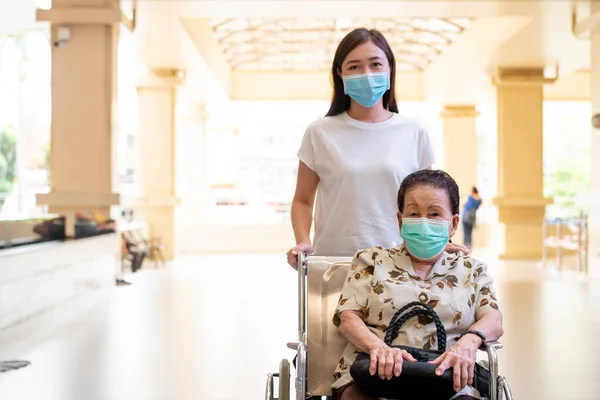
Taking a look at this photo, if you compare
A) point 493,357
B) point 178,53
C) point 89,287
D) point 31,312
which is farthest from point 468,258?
point 178,53

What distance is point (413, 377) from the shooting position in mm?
2305

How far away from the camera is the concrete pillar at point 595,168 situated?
12133 millimetres

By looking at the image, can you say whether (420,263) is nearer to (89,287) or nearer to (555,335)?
(555,335)

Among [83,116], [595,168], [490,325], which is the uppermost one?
[83,116]

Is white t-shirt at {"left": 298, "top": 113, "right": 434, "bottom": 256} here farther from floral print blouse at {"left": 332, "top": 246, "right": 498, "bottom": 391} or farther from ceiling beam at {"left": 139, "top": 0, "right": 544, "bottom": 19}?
ceiling beam at {"left": 139, "top": 0, "right": 544, "bottom": 19}

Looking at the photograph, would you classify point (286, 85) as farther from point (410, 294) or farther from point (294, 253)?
Answer: point (410, 294)

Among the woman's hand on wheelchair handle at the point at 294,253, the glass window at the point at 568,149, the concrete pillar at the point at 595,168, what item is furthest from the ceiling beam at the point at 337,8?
the glass window at the point at 568,149

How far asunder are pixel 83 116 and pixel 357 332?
947cm

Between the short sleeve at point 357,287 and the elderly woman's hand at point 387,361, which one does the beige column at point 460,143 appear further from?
the elderly woman's hand at point 387,361

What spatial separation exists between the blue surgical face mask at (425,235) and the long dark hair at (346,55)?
24.0 inches

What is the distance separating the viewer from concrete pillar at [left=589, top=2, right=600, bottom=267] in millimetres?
12133

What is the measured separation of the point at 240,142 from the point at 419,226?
114 ft

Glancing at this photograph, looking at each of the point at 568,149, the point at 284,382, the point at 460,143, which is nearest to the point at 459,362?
the point at 284,382

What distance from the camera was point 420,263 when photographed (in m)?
2.62
